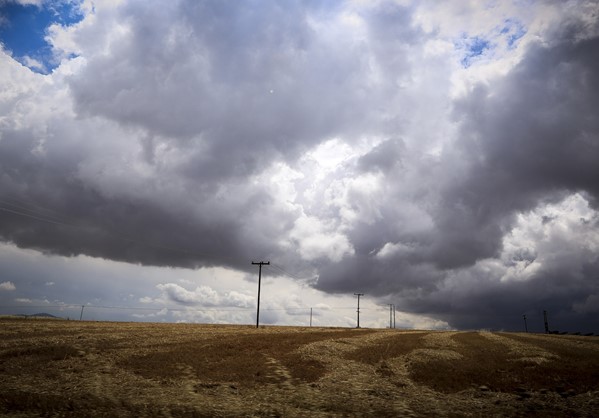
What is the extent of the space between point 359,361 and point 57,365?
20.2 metres

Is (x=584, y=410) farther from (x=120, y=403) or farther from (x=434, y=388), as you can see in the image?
(x=120, y=403)

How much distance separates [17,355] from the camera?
25.6 meters

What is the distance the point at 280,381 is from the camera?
21203 mm

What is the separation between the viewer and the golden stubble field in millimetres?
15586

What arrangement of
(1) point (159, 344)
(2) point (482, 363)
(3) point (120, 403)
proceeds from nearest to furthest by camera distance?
1. (3) point (120, 403)
2. (2) point (482, 363)
3. (1) point (159, 344)

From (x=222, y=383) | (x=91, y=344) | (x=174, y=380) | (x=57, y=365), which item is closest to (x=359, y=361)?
(x=222, y=383)

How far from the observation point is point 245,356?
29.2 m

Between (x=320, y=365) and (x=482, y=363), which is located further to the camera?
(x=482, y=363)

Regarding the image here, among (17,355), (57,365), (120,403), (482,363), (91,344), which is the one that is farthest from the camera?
(91,344)

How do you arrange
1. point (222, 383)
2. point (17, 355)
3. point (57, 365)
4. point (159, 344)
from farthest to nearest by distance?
1. point (159, 344)
2. point (17, 355)
3. point (57, 365)
4. point (222, 383)

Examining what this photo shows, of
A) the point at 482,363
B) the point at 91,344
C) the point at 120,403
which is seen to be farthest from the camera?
the point at 91,344

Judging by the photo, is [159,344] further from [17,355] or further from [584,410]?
[584,410]

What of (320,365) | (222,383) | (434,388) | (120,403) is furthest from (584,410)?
(120,403)

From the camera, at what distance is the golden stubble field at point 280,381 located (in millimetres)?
15586
